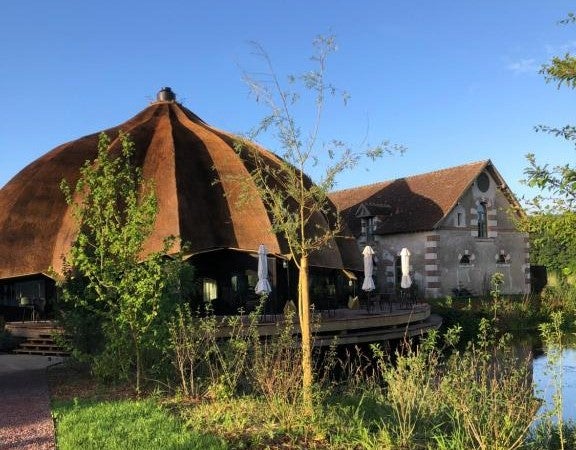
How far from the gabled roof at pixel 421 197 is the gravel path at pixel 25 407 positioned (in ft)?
68.5

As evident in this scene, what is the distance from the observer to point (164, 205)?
21469 millimetres

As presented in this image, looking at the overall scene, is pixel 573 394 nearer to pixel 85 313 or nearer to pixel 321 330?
pixel 321 330

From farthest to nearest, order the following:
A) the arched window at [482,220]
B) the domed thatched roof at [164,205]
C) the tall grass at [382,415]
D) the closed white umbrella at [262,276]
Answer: the arched window at [482,220] → the domed thatched roof at [164,205] → the closed white umbrella at [262,276] → the tall grass at [382,415]

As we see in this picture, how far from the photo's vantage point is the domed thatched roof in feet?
69.1

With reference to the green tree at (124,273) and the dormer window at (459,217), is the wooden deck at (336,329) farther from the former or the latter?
the dormer window at (459,217)

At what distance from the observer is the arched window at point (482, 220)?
1272 inches

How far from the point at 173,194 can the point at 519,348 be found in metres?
13.5

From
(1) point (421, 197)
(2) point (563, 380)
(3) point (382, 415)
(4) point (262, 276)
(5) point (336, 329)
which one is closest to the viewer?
(3) point (382, 415)

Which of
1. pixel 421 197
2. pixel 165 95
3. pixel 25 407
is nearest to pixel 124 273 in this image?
pixel 25 407

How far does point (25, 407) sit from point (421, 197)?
26508mm

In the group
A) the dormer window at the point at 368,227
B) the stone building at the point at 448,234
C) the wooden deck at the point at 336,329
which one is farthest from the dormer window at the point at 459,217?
the wooden deck at the point at 336,329

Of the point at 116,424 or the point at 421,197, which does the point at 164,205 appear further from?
the point at 421,197

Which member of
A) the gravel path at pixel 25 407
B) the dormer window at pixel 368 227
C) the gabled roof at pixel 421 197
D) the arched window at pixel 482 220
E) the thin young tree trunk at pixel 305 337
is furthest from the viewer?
the dormer window at pixel 368 227

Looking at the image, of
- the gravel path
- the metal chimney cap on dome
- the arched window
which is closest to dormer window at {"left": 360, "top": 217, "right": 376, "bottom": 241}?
the arched window
